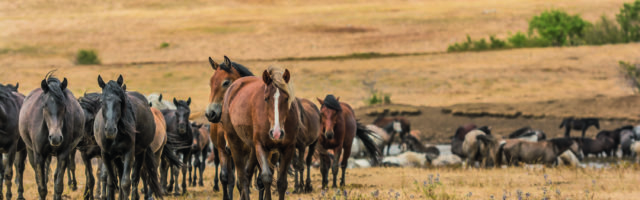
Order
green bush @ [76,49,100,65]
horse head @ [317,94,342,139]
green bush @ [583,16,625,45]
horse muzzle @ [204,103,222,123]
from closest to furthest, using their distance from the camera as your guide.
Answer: horse muzzle @ [204,103,222,123] < horse head @ [317,94,342,139] < green bush @ [76,49,100,65] < green bush @ [583,16,625,45]

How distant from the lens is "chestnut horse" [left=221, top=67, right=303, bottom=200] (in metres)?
8.82

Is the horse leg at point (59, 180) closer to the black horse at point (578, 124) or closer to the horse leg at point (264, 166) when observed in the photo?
the horse leg at point (264, 166)

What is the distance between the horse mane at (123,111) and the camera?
9758 millimetres

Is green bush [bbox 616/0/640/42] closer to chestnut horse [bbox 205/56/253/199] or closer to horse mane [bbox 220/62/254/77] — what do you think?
horse mane [bbox 220/62/254/77]

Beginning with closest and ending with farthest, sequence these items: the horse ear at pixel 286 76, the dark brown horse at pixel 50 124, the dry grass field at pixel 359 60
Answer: the horse ear at pixel 286 76 < the dark brown horse at pixel 50 124 < the dry grass field at pixel 359 60

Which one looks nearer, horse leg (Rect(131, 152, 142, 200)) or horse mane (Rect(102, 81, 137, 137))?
horse mane (Rect(102, 81, 137, 137))

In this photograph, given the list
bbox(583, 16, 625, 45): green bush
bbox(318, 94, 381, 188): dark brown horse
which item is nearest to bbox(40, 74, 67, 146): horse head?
bbox(318, 94, 381, 188): dark brown horse

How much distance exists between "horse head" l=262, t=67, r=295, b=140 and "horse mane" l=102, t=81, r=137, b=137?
1809 millimetres

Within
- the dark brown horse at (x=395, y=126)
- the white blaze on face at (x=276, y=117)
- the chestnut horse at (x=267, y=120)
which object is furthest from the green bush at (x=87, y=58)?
the white blaze on face at (x=276, y=117)

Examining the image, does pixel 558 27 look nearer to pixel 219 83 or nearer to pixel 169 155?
pixel 169 155

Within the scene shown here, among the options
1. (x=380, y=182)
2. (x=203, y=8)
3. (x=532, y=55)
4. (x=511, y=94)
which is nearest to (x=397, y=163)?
(x=380, y=182)

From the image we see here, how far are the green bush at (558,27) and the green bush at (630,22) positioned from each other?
407 cm

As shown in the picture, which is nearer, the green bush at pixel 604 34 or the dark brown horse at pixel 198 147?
the dark brown horse at pixel 198 147

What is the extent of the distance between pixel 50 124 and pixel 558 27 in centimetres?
8436
